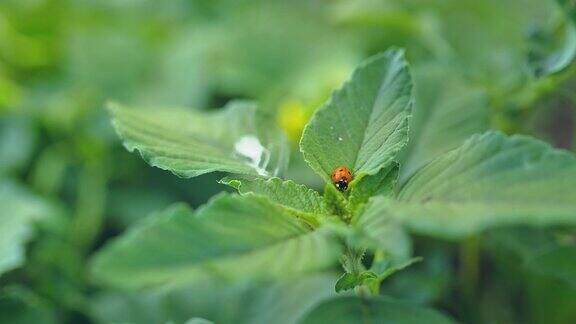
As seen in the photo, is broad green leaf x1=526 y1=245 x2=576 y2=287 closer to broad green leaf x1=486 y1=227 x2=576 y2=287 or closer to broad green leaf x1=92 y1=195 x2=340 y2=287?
broad green leaf x1=486 y1=227 x2=576 y2=287

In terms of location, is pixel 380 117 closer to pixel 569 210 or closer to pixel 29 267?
pixel 569 210

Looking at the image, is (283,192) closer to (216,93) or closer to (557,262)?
(557,262)

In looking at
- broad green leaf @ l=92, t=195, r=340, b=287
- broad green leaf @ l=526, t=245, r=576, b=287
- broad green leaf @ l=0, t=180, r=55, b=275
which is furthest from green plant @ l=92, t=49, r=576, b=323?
broad green leaf @ l=0, t=180, r=55, b=275

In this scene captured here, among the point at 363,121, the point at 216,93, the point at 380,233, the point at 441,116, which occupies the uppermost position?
the point at 216,93

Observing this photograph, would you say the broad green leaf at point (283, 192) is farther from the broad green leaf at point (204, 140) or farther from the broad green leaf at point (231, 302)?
the broad green leaf at point (231, 302)

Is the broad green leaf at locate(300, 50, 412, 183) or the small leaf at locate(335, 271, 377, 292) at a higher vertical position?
the broad green leaf at locate(300, 50, 412, 183)

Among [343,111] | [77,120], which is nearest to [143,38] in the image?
[77,120]

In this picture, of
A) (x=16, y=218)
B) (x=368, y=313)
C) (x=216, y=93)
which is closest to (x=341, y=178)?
(x=368, y=313)

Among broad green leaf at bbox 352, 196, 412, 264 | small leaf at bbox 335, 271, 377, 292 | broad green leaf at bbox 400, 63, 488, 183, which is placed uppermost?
broad green leaf at bbox 400, 63, 488, 183
